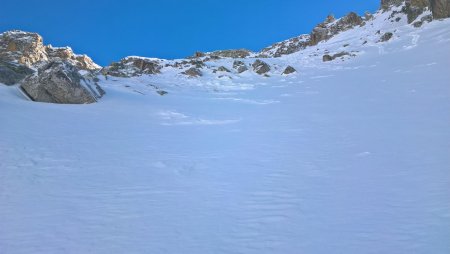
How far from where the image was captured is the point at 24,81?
1548cm

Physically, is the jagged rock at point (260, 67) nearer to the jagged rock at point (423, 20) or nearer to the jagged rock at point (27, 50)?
the jagged rock at point (423, 20)

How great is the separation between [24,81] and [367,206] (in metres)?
15.9

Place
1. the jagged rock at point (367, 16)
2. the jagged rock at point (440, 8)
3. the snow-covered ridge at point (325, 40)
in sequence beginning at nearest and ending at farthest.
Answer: the snow-covered ridge at point (325, 40)
the jagged rock at point (440, 8)
the jagged rock at point (367, 16)

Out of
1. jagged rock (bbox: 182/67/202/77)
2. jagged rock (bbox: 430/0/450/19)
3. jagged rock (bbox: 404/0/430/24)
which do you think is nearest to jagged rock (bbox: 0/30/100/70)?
jagged rock (bbox: 182/67/202/77)

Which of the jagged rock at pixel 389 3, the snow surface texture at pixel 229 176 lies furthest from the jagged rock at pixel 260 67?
the jagged rock at pixel 389 3

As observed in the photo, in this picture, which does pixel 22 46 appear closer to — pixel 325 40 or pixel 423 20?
pixel 325 40

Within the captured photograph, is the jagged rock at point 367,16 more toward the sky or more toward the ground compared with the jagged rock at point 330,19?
more toward the ground

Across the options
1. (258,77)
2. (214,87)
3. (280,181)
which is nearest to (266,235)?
(280,181)

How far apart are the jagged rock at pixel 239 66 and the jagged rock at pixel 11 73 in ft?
66.3

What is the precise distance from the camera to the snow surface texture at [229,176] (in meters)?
4.28

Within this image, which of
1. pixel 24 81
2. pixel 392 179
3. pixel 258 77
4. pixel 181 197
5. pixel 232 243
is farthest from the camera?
pixel 258 77

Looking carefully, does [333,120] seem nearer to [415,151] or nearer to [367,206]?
[415,151]

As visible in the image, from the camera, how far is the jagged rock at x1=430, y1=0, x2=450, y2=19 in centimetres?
3484

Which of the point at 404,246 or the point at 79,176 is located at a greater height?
the point at 79,176
